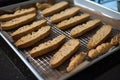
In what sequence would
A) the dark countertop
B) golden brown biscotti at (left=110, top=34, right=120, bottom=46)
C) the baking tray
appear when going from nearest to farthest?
the dark countertop < the baking tray < golden brown biscotti at (left=110, top=34, right=120, bottom=46)

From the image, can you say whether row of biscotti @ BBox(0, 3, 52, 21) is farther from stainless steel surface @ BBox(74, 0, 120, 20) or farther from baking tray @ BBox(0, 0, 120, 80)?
stainless steel surface @ BBox(74, 0, 120, 20)

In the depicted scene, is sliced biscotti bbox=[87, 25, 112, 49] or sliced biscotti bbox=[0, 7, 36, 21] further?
sliced biscotti bbox=[0, 7, 36, 21]

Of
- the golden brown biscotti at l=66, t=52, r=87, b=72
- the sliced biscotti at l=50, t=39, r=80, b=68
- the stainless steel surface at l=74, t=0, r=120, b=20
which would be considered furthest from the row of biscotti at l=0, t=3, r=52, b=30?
the golden brown biscotti at l=66, t=52, r=87, b=72

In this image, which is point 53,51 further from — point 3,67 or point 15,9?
point 15,9

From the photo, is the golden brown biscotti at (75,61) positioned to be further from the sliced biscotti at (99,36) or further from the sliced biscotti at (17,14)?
the sliced biscotti at (17,14)

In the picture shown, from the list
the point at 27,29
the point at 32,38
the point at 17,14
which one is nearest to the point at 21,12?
the point at 17,14

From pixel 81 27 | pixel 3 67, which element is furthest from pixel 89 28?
pixel 3 67
